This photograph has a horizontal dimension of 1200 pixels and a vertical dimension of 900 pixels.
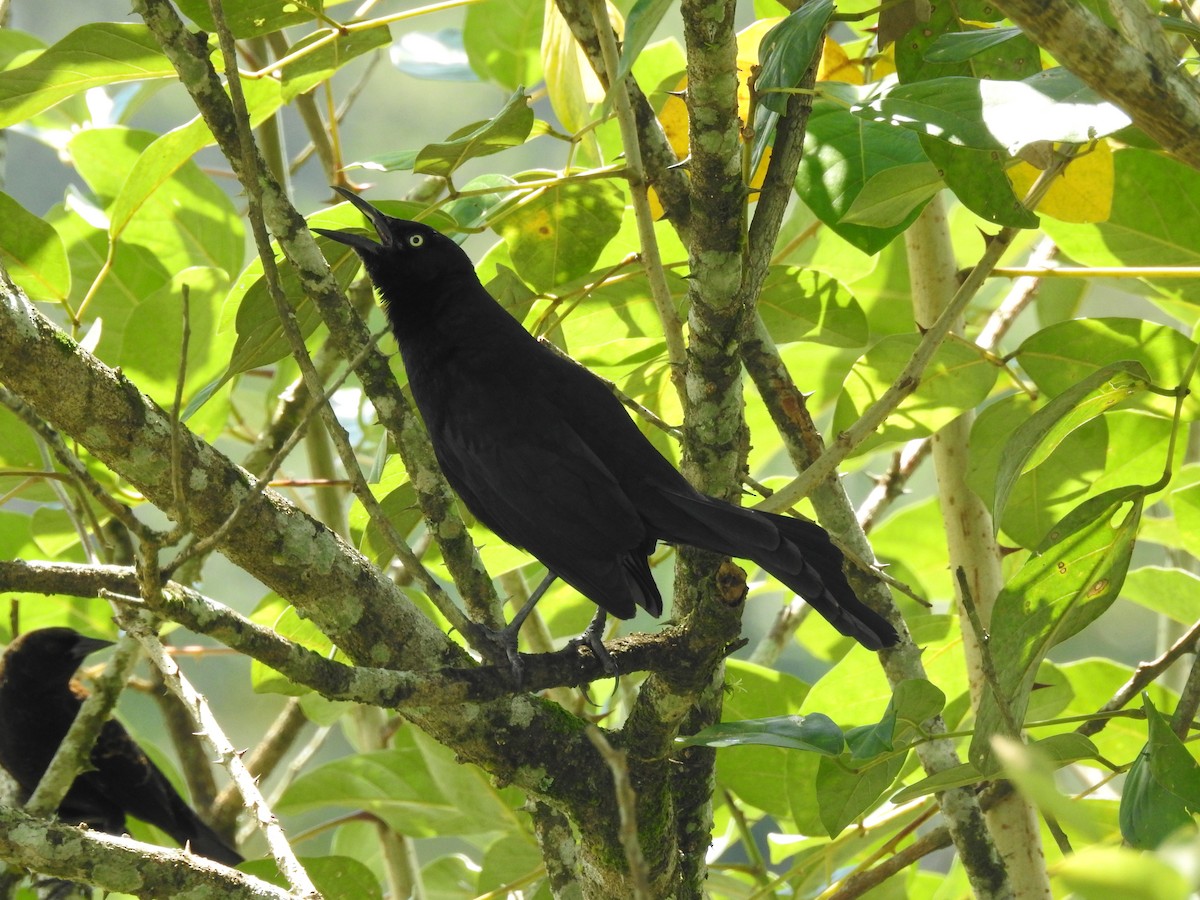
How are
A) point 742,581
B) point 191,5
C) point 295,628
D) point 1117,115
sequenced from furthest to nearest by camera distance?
1. point 295,628
2. point 191,5
3. point 742,581
4. point 1117,115

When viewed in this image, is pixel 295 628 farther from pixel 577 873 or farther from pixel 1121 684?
pixel 1121 684

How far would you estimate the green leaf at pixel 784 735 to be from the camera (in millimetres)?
2000

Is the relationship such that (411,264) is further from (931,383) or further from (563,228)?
(931,383)

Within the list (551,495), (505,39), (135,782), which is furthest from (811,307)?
(135,782)

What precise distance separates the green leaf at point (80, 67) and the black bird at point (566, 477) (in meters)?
0.53

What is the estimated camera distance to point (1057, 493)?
2.84 meters

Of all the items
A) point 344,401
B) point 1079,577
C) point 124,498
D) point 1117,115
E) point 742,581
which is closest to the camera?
point 1117,115

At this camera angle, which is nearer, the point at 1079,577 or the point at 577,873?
the point at 1079,577

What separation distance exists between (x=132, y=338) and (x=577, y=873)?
1.85 metres

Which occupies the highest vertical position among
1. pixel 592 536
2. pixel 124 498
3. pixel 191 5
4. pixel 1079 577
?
pixel 191 5

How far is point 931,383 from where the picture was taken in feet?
9.36

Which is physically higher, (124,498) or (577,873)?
(124,498)

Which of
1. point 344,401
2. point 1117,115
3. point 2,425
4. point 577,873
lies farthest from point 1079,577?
point 344,401

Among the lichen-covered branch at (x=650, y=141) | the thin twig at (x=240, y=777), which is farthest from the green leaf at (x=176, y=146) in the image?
the thin twig at (x=240, y=777)
